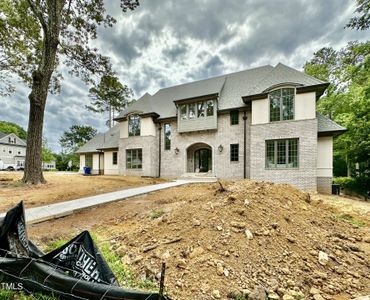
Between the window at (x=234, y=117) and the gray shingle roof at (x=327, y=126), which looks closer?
the gray shingle roof at (x=327, y=126)

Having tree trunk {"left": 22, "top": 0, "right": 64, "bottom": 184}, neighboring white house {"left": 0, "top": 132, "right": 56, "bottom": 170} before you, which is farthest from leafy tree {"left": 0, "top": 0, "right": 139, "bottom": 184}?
neighboring white house {"left": 0, "top": 132, "right": 56, "bottom": 170}

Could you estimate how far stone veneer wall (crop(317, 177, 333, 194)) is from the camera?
1077 cm

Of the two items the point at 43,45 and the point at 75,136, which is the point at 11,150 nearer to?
the point at 75,136

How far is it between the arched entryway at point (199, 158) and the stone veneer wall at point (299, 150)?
173 inches

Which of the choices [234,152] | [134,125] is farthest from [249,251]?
[134,125]

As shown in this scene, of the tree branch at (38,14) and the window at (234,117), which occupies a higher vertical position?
the tree branch at (38,14)

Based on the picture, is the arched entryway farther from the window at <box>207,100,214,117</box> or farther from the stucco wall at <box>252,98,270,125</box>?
the stucco wall at <box>252,98,270,125</box>

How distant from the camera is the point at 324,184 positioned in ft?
35.6

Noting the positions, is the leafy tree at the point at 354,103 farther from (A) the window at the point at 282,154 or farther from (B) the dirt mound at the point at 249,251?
(B) the dirt mound at the point at 249,251

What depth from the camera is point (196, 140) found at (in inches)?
582

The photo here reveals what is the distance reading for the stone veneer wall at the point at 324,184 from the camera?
10766 millimetres

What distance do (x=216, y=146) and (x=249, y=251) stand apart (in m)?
11.6

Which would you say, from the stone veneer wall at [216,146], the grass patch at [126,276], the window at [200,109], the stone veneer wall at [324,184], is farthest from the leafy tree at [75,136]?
the grass patch at [126,276]

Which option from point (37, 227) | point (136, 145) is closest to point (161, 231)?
point (37, 227)
